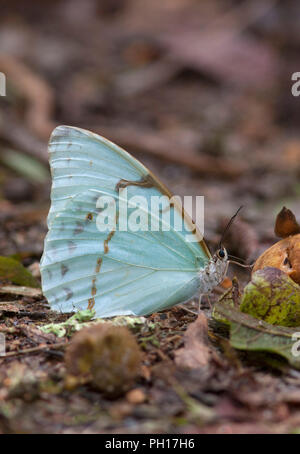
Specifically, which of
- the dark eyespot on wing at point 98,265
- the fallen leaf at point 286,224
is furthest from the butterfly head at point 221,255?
the dark eyespot on wing at point 98,265

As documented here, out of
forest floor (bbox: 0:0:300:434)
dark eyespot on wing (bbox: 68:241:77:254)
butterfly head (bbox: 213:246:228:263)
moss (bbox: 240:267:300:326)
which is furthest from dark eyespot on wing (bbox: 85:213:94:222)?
moss (bbox: 240:267:300:326)

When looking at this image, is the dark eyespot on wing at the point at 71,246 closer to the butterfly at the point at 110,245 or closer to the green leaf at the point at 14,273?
the butterfly at the point at 110,245

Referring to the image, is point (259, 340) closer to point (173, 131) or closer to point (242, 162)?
point (242, 162)

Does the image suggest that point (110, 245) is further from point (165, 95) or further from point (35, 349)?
point (165, 95)

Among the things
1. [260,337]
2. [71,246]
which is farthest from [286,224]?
[71,246]
